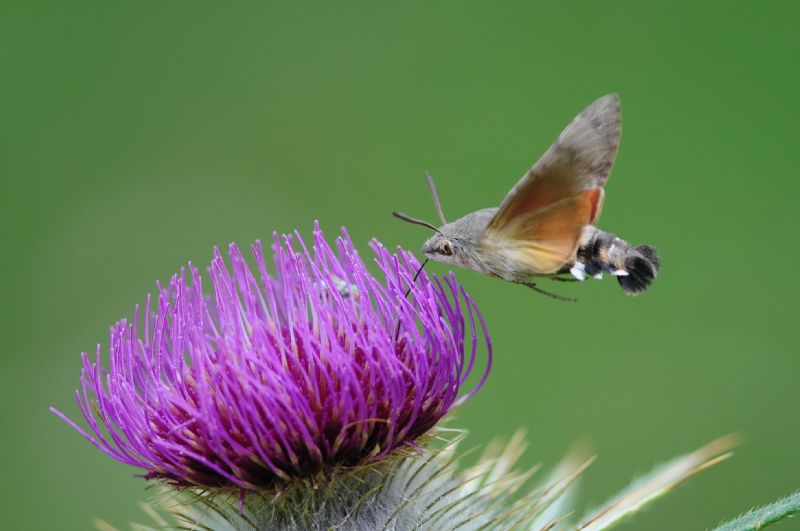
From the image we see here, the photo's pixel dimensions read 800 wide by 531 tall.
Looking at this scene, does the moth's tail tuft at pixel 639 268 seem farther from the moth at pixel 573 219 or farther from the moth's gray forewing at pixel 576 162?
the moth's gray forewing at pixel 576 162

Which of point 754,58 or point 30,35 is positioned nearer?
point 754,58

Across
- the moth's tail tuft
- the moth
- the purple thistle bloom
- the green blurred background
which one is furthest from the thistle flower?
the green blurred background

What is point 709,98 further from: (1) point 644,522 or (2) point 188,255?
(2) point 188,255

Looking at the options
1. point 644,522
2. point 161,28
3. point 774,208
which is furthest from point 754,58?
point 161,28

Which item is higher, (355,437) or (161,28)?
(161,28)

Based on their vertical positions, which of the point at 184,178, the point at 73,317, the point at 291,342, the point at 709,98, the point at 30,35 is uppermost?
the point at 30,35

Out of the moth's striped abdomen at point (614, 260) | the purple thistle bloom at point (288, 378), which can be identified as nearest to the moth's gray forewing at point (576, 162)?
the moth's striped abdomen at point (614, 260)

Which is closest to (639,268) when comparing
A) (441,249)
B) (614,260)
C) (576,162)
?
(614,260)
